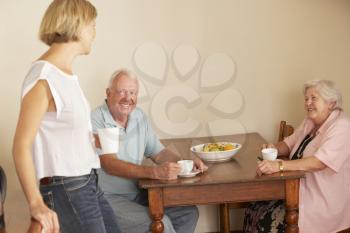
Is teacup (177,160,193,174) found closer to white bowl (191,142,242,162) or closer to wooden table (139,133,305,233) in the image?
wooden table (139,133,305,233)

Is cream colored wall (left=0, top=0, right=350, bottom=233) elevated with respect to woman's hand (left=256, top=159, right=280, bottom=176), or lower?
elevated

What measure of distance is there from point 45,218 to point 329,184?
139cm

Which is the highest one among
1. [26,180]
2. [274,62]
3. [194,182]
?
[274,62]

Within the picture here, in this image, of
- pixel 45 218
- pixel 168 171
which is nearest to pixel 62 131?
pixel 45 218

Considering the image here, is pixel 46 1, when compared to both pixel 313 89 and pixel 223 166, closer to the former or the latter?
pixel 223 166

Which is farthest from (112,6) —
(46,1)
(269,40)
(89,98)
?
(269,40)

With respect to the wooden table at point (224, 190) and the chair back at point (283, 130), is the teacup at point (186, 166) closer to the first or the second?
the wooden table at point (224, 190)

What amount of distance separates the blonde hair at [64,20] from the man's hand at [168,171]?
729mm

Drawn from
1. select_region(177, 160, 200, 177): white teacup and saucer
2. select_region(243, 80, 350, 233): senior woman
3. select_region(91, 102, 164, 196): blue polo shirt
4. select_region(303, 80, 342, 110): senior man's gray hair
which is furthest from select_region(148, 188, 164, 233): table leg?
select_region(303, 80, 342, 110): senior man's gray hair

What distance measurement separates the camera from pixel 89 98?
2.60 m

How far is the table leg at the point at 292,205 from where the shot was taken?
194 centimetres

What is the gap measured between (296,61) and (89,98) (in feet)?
3.73

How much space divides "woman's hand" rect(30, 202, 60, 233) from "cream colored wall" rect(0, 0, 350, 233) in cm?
133

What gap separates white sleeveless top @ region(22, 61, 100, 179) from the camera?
133 centimetres
